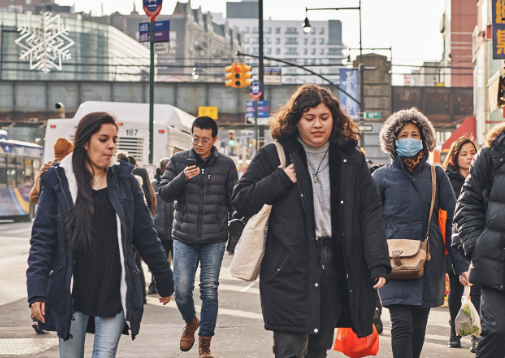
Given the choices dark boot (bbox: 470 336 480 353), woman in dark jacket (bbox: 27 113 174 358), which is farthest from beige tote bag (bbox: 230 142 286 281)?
dark boot (bbox: 470 336 480 353)

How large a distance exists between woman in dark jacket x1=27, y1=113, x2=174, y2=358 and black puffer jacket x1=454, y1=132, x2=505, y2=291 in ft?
6.59

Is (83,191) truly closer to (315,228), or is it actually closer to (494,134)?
(315,228)

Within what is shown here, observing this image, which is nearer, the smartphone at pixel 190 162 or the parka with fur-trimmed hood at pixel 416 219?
the parka with fur-trimmed hood at pixel 416 219

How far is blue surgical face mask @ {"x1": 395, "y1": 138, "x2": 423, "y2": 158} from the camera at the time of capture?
5.80m

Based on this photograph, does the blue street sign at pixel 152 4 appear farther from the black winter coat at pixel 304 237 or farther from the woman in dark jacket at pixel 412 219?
the black winter coat at pixel 304 237

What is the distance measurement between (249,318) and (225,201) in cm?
223

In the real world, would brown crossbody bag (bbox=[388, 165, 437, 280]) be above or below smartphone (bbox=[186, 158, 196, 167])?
below

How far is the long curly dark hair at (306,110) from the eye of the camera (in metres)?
4.45

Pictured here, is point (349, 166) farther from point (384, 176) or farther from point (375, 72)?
point (375, 72)

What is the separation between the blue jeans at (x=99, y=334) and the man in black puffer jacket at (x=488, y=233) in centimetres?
211

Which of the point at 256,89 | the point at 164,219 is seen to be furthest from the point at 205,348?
the point at 256,89

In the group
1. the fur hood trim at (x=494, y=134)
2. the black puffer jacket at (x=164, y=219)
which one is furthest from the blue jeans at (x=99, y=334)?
the black puffer jacket at (x=164, y=219)

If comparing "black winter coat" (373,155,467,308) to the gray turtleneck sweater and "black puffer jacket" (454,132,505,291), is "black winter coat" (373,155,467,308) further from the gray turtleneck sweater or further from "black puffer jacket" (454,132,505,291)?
the gray turtleneck sweater

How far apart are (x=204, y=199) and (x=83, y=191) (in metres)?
2.96
